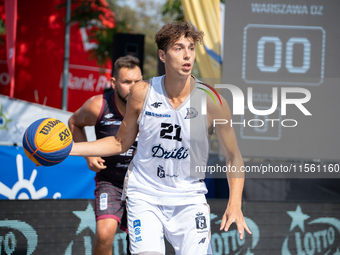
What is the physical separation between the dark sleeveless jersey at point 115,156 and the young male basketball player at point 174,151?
3.34 feet

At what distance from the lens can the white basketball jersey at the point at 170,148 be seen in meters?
2.93

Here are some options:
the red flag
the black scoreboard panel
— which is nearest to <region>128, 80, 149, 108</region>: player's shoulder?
the black scoreboard panel

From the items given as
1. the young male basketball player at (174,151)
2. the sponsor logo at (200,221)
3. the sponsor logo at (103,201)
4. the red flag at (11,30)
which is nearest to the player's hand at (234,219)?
the young male basketball player at (174,151)

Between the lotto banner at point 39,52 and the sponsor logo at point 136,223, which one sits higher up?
the lotto banner at point 39,52

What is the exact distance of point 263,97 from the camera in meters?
6.50

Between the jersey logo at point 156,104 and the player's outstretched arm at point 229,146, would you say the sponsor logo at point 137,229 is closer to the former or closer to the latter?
the player's outstretched arm at point 229,146

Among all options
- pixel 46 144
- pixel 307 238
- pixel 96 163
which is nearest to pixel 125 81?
pixel 96 163

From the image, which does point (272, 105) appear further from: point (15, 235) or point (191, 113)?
point (15, 235)

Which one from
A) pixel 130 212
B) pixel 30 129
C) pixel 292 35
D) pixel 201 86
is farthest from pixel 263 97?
pixel 30 129

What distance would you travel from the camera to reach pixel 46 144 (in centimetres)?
277

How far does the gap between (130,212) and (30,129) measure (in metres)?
1.00

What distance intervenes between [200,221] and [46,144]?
51.6 inches

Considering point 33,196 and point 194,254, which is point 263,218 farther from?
point 33,196

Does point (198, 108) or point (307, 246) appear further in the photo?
point (307, 246)
